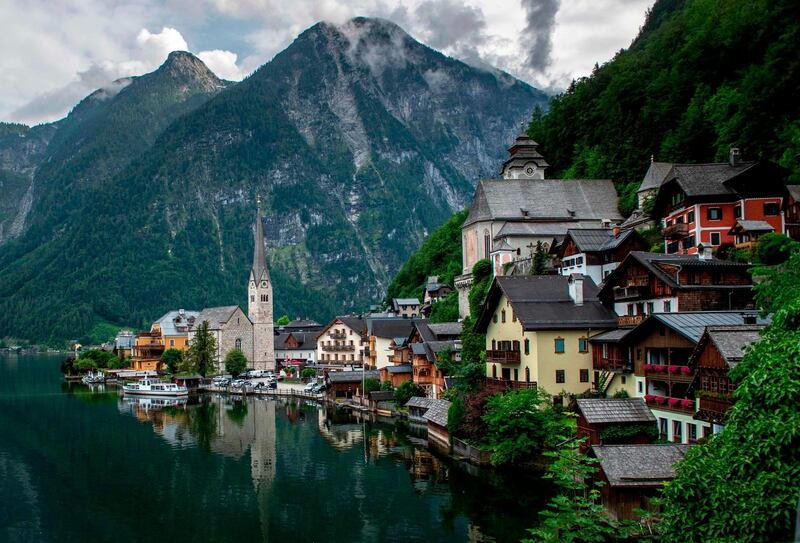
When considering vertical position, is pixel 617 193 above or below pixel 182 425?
above

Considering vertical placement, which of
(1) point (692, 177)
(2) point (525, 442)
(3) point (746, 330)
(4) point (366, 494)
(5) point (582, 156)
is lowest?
(4) point (366, 494)

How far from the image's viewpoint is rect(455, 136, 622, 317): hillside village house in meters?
72.1

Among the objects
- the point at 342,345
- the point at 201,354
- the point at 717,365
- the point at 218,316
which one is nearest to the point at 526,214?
the point at 342,345

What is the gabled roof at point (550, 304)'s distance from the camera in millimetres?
44000

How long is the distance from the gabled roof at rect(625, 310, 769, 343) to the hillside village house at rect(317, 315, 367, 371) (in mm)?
70625

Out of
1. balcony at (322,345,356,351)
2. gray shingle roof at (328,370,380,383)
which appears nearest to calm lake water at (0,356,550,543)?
gray shingle roof at (328,370,380,383)

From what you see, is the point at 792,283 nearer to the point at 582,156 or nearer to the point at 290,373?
the point at 582,156

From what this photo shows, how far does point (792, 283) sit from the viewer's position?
2622 cm

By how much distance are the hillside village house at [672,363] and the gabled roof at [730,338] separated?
319cm

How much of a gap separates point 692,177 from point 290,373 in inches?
2937

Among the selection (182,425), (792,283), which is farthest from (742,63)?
(182,425)

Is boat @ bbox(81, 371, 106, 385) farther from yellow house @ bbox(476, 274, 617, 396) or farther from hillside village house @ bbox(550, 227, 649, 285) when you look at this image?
yellow house @ bbox(476, 274, 617, 396)

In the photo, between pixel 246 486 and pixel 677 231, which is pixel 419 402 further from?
pixel 677 231

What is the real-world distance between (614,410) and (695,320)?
226 inches
